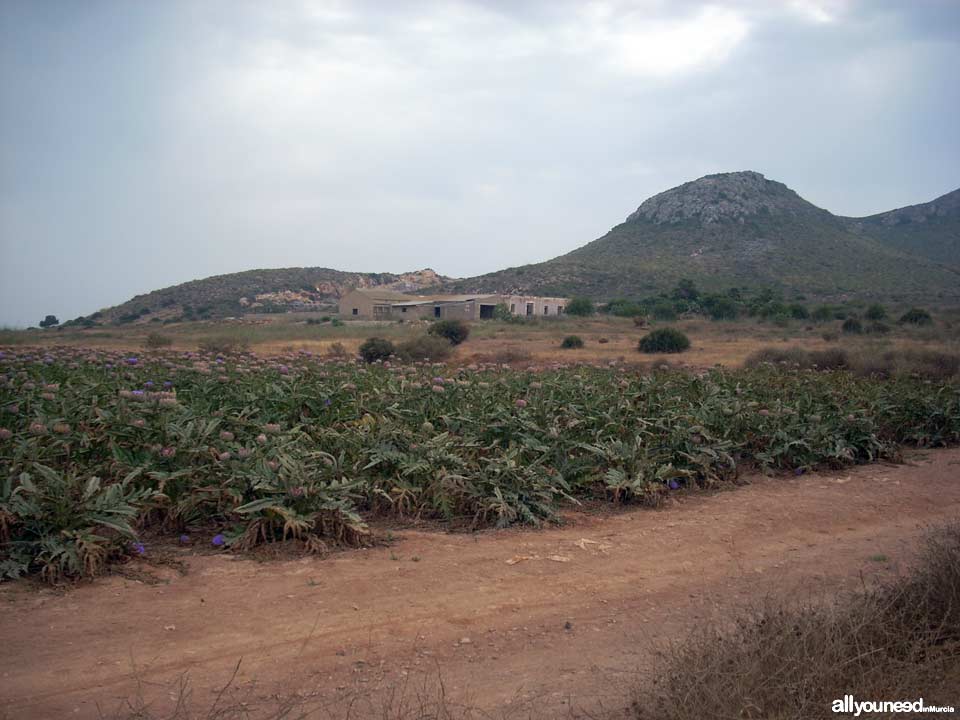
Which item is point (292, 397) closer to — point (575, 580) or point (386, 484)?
point (386, 484)

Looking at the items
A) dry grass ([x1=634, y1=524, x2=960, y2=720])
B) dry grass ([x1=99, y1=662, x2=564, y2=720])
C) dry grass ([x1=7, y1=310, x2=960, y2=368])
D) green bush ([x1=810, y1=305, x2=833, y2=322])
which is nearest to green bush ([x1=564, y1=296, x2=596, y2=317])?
dry grass ([x1=7, y1=310, x2=960, y2=368])

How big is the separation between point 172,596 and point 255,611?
20.2 inches

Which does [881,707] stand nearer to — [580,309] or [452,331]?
[452,331]

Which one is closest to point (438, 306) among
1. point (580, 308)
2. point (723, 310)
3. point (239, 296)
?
point (580, 308)

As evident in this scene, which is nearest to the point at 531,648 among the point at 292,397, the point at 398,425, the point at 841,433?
the point at 398,425

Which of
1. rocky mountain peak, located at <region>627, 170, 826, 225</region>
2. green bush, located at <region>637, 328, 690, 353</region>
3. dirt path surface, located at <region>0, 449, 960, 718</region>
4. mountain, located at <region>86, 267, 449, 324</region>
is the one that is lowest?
green bush, located at <region>637, 328, 690, 353</region>

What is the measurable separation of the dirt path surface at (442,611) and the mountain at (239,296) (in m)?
66.5

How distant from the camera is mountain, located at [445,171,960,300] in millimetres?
65188

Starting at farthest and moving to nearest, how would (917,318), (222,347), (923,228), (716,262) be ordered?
1. (923,228)
2. (716,262)
3. (917,318)
4. (222,347)

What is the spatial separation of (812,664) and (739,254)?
252ft

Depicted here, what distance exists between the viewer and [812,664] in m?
2.86

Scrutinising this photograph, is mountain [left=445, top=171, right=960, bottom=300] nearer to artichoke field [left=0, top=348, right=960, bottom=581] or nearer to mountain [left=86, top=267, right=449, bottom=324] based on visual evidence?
mountain [left=86, top=267, right=449, bottom=324]

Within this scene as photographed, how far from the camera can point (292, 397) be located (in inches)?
266

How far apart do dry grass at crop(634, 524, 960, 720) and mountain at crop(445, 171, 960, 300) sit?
A: 61.1 meters
